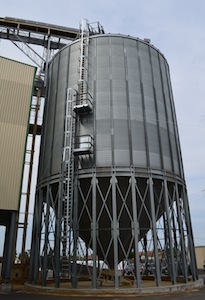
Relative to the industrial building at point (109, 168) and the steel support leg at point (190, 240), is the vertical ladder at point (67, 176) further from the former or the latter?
the steel support leg at point (190, 240)

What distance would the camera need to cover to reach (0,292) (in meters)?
17.6

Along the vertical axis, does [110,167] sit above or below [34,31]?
below

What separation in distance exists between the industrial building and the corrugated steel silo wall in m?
0.08

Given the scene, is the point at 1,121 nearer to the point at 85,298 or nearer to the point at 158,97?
the point at 158,97

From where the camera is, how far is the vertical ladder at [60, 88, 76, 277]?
56.3ft

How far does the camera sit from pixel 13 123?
22.0 m

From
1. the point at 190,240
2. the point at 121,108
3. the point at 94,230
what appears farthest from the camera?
the point at 121,108

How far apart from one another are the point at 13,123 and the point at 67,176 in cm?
708

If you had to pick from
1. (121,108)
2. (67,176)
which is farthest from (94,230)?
(121,108)

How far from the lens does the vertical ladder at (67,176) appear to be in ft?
56.3

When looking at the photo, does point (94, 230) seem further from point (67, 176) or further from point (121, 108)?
point (121, 108)

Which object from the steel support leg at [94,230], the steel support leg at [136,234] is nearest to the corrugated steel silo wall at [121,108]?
the steel support leg at [94,230]

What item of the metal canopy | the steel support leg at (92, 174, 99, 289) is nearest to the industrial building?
the steel support leg at (92, 174, 99, 289)

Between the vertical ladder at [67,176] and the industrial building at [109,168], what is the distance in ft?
0.22
